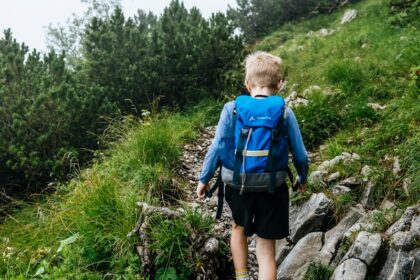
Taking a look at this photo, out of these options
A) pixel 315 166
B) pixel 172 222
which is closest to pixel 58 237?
pixel 172 222

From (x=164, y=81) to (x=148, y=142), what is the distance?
20.6 ft

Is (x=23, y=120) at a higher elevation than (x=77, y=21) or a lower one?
lower

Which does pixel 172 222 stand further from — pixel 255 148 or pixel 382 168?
pixel 382 168

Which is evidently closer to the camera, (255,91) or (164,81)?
(255,91)

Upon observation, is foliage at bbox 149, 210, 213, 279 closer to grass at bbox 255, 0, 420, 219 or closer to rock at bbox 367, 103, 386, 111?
grass at bbox 255, 0, 420, 219

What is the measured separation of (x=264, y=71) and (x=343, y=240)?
1.56 metres

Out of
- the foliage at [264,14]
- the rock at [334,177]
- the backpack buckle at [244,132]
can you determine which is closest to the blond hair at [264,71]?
the backpack buckle at [244,132]

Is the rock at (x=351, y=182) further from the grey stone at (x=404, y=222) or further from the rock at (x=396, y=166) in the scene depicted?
the grey stone at (x=404, y=222)

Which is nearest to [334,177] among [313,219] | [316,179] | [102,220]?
[316,179]

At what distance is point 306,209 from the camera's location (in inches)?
165

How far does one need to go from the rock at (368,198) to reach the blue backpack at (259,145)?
1.51m

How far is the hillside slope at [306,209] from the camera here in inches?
137

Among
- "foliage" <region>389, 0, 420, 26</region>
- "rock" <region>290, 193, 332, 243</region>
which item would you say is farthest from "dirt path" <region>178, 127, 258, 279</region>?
"foliage" <region>389, 0, 420, 26</region>

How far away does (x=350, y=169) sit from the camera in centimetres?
462
